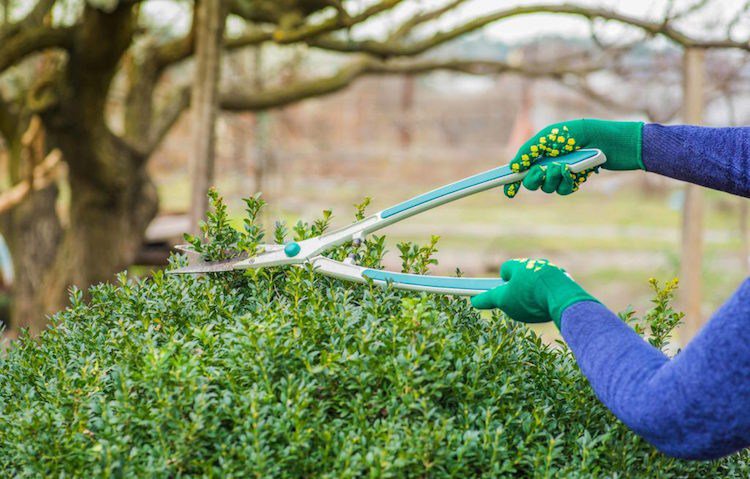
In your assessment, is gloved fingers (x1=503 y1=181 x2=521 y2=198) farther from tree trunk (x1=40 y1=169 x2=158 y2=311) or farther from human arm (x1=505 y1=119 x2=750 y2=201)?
tree trunk (x1=40 y1=169 x2=158 y2=311)

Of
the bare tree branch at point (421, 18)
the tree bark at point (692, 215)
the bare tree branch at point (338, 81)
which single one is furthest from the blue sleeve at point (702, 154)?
the bare tree branch at point (338, 81)

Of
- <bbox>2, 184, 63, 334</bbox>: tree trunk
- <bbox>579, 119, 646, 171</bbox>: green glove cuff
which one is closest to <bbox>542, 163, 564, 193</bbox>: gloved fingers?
<bbox>579, 119, 646, 171</bbox>: green glove cuff

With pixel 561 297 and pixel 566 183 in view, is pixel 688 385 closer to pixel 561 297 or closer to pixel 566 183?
pixel 561 297

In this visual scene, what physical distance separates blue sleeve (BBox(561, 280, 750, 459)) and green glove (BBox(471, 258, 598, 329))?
11cm

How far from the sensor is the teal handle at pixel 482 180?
177 cm

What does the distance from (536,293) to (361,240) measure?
496 millimetres

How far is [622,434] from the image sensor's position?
1.49 meters

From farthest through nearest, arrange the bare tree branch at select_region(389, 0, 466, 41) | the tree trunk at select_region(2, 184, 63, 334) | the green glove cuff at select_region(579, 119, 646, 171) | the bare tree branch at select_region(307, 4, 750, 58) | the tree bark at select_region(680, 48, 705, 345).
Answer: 1. the tree trunk at select_region(2, 184, 63, 334)
2. the bare tree branch at select_region(389, 0, 466, 41)
3. the tree bark at select_region(680, 48, 705, 345)
4. the bare tree branch at select_region(307, 4, 750, 58)
5. the green glove cuff at select_region(579, 119, 646, 171)

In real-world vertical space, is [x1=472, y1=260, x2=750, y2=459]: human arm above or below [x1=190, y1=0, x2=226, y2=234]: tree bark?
below

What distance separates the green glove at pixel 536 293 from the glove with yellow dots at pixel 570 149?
1.09 ft

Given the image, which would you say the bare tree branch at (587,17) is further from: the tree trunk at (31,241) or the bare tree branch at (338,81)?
the tree trunk at (31,241)

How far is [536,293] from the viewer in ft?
4.79

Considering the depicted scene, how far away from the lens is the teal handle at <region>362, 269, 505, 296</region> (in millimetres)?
1601

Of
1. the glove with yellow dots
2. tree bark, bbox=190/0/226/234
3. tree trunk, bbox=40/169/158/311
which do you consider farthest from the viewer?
tree trunk, bbox=40/169/158/311
